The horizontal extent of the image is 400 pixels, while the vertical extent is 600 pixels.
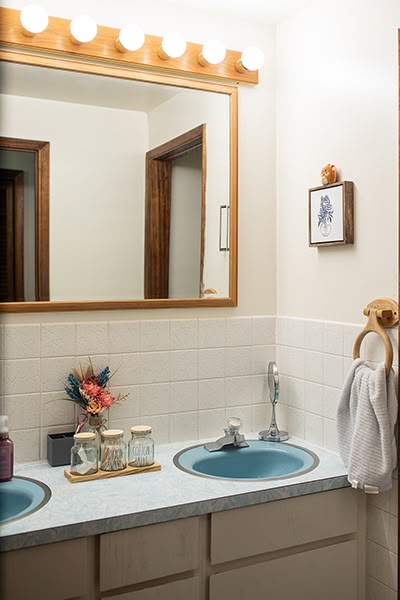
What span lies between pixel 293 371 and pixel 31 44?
1431mm

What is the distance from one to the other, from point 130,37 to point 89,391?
1161 millimetres

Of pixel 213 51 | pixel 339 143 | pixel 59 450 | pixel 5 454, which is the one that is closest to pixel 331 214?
pixel 339 143

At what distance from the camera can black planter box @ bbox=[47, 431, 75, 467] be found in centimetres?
190

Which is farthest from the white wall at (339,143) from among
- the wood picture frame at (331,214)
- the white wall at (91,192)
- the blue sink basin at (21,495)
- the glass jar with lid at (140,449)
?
the blue sink basin at (21,495)

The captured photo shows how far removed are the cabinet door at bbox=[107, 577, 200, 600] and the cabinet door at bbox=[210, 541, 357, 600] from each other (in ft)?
0.17

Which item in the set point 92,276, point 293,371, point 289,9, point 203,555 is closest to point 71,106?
point 92,276

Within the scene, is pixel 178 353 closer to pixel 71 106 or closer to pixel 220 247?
pixel 220 247

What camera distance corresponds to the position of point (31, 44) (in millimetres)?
1932

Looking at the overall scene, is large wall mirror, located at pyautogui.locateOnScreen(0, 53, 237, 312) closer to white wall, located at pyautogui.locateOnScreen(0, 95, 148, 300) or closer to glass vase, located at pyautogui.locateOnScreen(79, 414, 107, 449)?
white wall, located at pyautogui.locateOnScreen(0, 95, 148, 300)

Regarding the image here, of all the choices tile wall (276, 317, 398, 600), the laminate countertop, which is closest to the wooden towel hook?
tile wall (276, 317, 398, 600)

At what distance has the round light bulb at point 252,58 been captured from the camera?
2203 mm

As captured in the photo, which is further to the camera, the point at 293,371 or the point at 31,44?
the point at 293,371

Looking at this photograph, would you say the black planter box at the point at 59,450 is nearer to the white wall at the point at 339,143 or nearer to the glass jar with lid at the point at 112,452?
the glass jar with lid at the point at 112,452

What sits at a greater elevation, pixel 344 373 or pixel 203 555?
pixel 344 373
